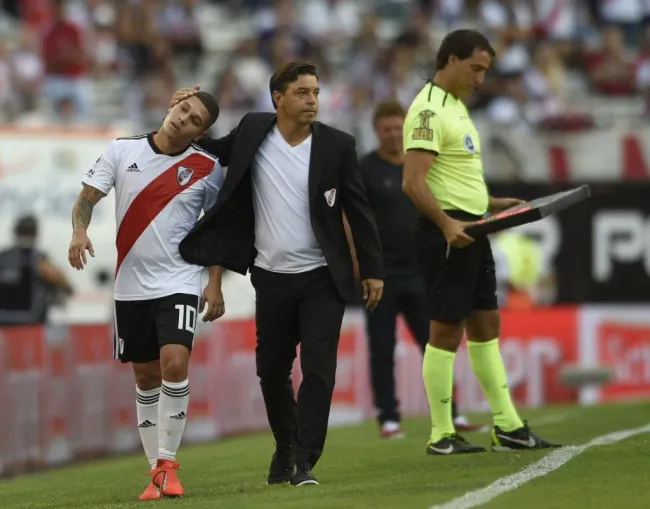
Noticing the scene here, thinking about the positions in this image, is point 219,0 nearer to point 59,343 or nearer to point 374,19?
point 374,19

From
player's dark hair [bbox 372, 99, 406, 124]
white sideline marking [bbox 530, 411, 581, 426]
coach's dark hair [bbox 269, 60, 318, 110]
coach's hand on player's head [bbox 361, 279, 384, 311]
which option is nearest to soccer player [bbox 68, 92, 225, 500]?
coach's dark hair [bbox 269, 60, 318, 110]

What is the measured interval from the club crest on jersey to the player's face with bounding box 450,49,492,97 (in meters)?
1.81

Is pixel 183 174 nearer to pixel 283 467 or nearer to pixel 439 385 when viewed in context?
pixel 283 467

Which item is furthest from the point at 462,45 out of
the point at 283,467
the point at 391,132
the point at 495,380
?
the point at 283,467

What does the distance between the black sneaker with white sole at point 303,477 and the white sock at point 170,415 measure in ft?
2.11

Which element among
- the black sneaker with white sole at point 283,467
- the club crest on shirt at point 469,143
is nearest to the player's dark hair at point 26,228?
the club crest on shirt at point 469,143

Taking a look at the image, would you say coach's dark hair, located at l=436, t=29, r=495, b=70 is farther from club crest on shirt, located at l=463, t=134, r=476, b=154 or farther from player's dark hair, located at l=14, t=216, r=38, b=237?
player's dark hair, located at l=14, t=216, r=38, b=237

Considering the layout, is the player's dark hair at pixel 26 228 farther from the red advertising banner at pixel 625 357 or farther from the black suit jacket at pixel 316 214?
the black suit jacket at pixel 316 214

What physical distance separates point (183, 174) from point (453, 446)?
2397 mm

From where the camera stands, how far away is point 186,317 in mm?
8500

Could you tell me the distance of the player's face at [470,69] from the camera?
31.2ft

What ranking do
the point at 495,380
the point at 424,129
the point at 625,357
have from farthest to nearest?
the point at 625,357, the point at 495,380, the point at 424,129

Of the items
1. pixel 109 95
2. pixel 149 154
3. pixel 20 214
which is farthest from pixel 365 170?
pixel 109 95

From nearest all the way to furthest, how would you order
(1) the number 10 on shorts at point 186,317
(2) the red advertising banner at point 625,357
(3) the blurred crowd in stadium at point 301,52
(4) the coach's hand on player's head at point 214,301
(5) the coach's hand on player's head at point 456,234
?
(1) the number 10 on shorts at point 186,317 < (4) the coach's hand on player's head at point 214,301 < (5) the coach's hand on player's head at point 456,234 < (2) the red advertising banner at point 625,357 < (3) the blurred crowd in stadium at point 301,52
